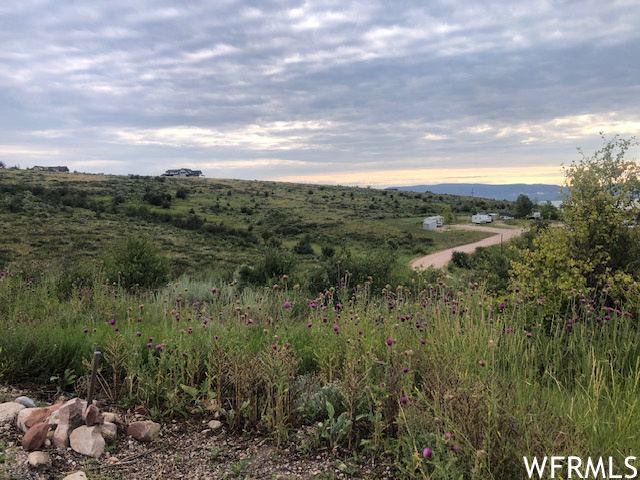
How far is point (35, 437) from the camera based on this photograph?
9.45 feet

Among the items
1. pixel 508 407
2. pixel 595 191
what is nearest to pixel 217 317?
pixel 508 407

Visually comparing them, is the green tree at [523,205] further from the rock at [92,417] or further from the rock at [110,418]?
the rock at [92,417]

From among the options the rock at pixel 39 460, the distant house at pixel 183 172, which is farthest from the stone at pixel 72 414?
the distant house at pixel 183 172

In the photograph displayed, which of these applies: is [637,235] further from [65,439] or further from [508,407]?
[65,439]

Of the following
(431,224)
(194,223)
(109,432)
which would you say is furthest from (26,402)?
(431,224)

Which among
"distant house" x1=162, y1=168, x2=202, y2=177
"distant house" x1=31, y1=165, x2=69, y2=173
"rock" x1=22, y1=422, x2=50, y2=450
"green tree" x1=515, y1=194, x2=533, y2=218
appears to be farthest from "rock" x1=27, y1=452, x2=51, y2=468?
"distant house" x1=162, y1=168, x2=202, y2=177

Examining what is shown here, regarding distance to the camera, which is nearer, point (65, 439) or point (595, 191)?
point (65, 439)

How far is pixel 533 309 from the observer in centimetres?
526

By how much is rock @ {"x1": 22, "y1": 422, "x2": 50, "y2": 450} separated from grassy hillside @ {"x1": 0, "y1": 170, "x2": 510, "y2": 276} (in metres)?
15.7

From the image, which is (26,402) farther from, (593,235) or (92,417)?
(593,235)

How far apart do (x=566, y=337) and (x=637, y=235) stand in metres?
2.69

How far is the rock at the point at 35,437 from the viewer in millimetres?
2871

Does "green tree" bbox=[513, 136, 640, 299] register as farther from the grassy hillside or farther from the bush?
the grassy hillside

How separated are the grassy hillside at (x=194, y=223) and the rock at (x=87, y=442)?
1557cm
